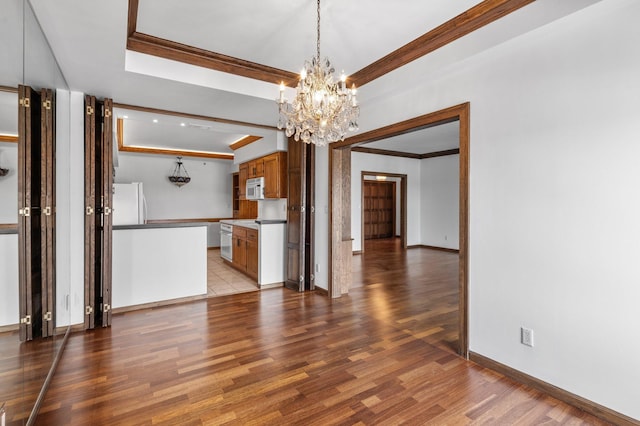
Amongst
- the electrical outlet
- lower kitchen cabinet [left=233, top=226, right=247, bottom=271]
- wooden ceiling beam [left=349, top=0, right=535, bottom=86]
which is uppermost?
wooden ceiling beam [left=349, top=0, right=535, bottom=86]

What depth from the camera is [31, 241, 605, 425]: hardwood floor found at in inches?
77.2

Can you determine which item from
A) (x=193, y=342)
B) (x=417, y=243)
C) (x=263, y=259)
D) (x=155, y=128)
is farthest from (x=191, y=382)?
(x=417, y=243)

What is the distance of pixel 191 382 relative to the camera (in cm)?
230

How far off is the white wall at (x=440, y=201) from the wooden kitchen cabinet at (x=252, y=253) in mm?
5434

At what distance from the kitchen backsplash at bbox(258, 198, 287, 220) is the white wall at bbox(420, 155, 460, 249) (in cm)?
473

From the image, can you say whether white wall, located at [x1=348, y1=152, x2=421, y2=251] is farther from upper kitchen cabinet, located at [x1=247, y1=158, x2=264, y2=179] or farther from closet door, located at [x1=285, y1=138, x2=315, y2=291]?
closet door, located at [x1=285, y1=138, x2=315, y2=291]

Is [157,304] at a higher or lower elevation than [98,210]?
lower

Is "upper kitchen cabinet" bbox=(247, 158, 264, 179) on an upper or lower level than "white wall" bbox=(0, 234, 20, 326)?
upper

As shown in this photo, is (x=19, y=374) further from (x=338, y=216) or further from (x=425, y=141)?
(x=425, y=141)

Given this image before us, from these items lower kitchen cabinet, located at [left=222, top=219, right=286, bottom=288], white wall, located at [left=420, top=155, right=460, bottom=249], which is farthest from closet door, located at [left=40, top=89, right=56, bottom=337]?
white wall, located at [left=420, top=155, right=460, bottom=249]

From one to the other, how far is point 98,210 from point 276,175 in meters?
2.69

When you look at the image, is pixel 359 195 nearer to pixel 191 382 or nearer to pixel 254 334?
pixel 254 334

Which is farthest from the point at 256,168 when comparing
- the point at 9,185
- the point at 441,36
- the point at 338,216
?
the point at 9,185

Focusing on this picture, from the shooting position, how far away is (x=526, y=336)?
92.0 inches
